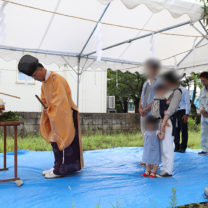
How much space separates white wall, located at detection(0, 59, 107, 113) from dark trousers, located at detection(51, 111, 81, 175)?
522 cm

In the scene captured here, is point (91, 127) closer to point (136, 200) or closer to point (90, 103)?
point (90, 103)

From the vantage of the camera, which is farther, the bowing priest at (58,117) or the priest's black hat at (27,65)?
the bowing priest at (58,117)

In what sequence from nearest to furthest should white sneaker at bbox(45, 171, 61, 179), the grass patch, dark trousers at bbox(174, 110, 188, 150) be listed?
white sneaker at bbox(45, 171, 61, 179) < dark trousers at bbox(174, 110, 188, 150) < the grass patch

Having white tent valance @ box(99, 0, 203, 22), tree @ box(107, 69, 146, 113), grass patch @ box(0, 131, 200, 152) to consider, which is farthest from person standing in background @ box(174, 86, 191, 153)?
tree @ box(107, 69, 146, 113)

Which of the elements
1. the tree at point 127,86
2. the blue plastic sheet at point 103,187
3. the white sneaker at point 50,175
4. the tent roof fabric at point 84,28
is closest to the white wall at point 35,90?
the tent roof fabric at point 84,28

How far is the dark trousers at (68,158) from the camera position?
9.98 ft

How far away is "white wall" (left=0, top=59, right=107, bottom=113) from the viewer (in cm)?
921

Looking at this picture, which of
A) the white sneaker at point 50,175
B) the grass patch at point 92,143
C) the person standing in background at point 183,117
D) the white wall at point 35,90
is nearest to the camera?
the white sneaker at point 50,175

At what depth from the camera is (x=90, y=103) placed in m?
10.8

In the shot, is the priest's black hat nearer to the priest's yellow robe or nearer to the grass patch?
the priest's yellow robe

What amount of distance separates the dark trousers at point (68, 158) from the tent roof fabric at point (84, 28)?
1673 mm

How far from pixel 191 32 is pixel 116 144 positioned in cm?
336

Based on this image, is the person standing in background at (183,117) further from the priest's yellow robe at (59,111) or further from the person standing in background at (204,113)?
the priest's yellow robe at (59,111)

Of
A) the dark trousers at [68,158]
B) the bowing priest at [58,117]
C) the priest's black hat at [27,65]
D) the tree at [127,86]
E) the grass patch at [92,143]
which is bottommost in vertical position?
the grass patch at [92,143]
